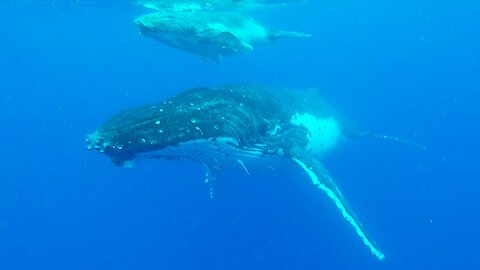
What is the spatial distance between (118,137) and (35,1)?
1520 inches

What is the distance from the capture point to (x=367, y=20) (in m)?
79.8

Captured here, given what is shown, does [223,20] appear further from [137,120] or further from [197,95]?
[137,120]

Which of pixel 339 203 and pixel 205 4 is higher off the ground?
pixel 205 4

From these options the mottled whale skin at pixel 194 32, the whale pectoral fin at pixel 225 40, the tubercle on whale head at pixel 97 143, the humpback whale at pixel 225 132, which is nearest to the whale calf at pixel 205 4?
the mottled whale skin at pixel 194 32

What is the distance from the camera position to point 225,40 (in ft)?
39.0

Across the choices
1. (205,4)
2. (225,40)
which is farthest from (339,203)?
(205,4)

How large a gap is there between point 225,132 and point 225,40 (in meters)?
4.89

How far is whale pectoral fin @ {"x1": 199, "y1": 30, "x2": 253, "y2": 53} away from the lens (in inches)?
463

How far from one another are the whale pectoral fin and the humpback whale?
144 cm

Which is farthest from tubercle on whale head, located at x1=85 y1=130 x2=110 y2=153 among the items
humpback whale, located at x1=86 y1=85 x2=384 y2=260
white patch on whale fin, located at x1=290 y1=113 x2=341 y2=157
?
white patch on whale fin, located at x1=290 y1=113 x2=341 y2=157

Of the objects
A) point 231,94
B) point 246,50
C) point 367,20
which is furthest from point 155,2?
point 367,20

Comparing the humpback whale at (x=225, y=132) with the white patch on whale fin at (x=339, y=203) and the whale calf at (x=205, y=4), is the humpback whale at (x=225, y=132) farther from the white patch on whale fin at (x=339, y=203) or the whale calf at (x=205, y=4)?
the whale calf at (x=205, y=4)

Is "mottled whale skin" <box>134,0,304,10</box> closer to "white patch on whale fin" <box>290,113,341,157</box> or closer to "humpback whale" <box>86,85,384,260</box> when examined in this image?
"white patch on whale fin" <box>290,113,341,157</box>

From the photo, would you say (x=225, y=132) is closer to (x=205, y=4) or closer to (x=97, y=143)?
(x=97, y=143)
